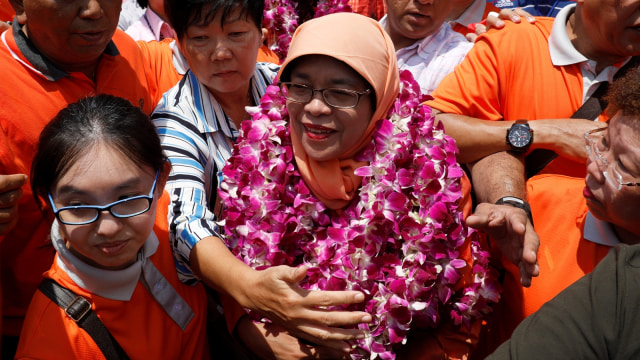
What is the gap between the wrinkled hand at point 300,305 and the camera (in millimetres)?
2264

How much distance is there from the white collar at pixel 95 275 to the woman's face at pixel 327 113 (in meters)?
0.90

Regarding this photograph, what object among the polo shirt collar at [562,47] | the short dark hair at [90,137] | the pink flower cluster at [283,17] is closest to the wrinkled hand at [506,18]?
the polo shirt collar at [562,47]

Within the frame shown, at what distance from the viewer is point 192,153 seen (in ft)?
9.56

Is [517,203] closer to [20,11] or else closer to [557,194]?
[557,194]

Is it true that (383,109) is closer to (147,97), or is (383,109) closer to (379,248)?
(379,248)

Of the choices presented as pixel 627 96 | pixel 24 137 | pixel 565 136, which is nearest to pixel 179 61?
pixel 24 137

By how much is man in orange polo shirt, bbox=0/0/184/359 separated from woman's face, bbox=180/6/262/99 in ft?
1.39

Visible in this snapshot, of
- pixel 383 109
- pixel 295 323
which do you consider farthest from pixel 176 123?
pixel 295 323

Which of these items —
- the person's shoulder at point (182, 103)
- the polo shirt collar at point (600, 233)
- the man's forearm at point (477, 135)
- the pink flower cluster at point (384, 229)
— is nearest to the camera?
the pink flower cluster at point (384, 229)

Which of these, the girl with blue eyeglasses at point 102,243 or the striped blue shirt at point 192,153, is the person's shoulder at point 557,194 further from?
the girl with blue eyeglasses at point 102,243

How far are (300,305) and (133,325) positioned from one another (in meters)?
0.68

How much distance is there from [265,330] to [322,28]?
1.31 m

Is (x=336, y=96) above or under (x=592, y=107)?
above

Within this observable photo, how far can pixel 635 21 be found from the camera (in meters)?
2.94
